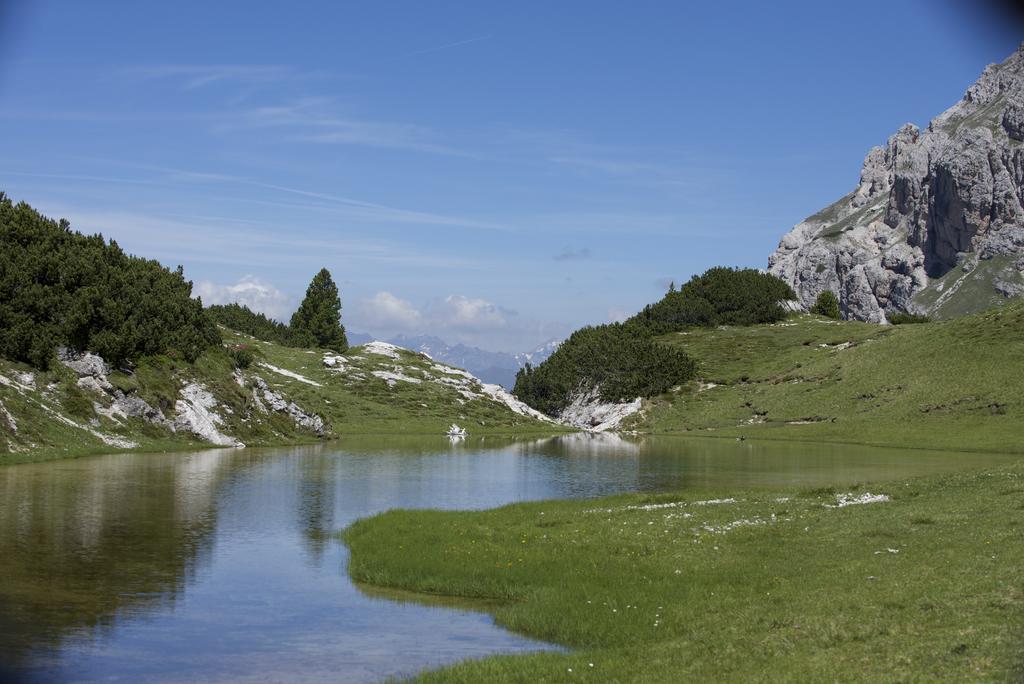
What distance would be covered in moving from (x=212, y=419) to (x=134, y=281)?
72.5ft

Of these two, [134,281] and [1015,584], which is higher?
[134,281]

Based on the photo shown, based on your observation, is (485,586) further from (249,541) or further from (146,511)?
(146,511)

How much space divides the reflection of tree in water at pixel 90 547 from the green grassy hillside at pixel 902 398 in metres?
97.2

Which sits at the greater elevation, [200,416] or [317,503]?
[200,416]

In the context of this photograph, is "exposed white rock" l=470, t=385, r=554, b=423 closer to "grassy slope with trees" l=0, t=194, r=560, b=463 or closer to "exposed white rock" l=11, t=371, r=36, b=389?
"grassy slope with trees" l=0, t=194, r=560, b=463

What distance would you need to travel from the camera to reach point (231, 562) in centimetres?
3812

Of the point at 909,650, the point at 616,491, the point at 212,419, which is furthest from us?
the point at 212,419

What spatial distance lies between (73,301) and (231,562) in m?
71.8

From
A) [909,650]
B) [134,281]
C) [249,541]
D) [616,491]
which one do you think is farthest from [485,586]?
[134,281]

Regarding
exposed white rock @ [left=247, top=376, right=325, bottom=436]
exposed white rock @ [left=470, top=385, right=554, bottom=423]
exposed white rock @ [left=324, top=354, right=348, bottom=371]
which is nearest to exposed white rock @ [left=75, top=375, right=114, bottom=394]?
exposed white rock @ [left=247, top=376, right=325, bottom=436]

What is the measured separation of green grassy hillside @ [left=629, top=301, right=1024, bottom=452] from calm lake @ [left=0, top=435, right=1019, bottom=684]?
5304 cm

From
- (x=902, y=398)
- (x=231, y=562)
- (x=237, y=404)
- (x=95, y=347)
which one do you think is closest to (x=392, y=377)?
(x=237, y=404)

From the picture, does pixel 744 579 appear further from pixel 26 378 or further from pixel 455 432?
pixel 455 432

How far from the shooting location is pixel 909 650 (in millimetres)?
19828
